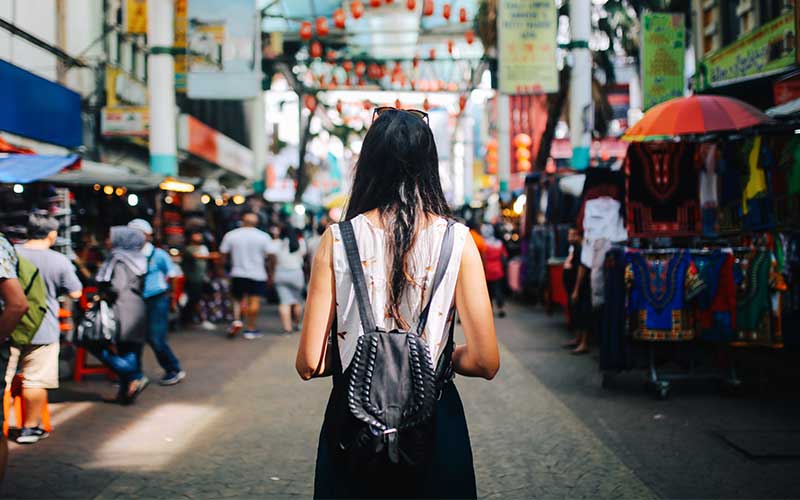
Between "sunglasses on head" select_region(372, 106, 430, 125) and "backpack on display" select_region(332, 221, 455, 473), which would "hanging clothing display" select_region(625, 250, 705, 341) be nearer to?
"sunglasses on head" select_region(372, 106, 430, 125)

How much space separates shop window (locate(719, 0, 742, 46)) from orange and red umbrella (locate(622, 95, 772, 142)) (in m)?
7.45

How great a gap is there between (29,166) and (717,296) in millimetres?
6901

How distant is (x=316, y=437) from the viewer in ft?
21.8

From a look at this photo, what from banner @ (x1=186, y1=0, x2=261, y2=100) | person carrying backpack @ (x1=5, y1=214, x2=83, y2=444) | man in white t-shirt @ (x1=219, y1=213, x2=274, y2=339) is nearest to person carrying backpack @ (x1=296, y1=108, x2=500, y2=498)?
person carrying backpack @ (x1=5, y1=214, x2=83, y2=444)

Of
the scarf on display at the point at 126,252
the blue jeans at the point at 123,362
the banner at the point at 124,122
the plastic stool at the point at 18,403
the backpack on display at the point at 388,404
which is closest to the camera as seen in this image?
the backpack on display at the point at 388,404

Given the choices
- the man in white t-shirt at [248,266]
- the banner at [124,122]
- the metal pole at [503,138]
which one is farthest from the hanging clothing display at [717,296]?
the metal pole at [503,138]

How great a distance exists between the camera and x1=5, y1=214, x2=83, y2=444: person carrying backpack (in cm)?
625

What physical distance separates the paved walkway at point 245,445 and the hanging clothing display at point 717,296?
61.3 inches

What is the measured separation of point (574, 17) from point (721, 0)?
4.00 metres

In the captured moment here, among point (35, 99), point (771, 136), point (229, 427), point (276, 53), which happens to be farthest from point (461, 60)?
point (229, 427)

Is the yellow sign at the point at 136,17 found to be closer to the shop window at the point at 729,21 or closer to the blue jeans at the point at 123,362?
the shop window at the point at 729,21

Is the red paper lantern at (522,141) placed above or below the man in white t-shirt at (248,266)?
above

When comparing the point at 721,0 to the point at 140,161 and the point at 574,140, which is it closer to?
the point at 574,140

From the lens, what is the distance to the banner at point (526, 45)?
56.5ft
